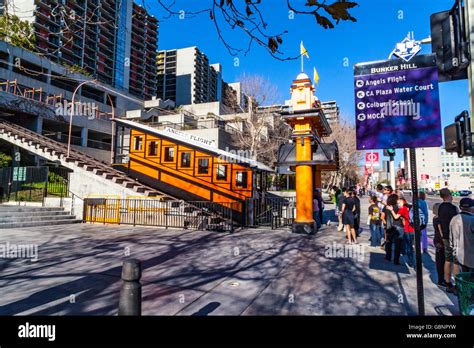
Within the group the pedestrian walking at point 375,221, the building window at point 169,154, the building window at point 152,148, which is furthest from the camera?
the building window at point 152,148

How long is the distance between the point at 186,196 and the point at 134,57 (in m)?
82.9

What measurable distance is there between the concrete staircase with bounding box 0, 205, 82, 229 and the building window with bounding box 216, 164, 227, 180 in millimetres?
8005

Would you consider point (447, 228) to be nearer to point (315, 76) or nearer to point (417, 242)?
point (417, 242)

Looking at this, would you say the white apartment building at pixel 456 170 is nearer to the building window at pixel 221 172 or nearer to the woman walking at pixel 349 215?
the building window at pixel 221 172

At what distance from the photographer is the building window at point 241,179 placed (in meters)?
15.2

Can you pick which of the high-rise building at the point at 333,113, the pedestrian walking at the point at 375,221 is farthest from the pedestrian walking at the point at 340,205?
the high-rise building at the point at 333,113

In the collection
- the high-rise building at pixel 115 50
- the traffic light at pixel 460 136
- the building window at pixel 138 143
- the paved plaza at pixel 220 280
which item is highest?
the high-rise building at pixel 115 50

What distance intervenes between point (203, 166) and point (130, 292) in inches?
510

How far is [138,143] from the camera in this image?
1778 centimetres

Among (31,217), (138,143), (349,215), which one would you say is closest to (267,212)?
(349,215)

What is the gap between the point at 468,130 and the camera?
9.74 feet

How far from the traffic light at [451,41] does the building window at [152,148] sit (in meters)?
15.7

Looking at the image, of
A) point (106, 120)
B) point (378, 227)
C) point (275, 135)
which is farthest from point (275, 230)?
point (106, 120)
